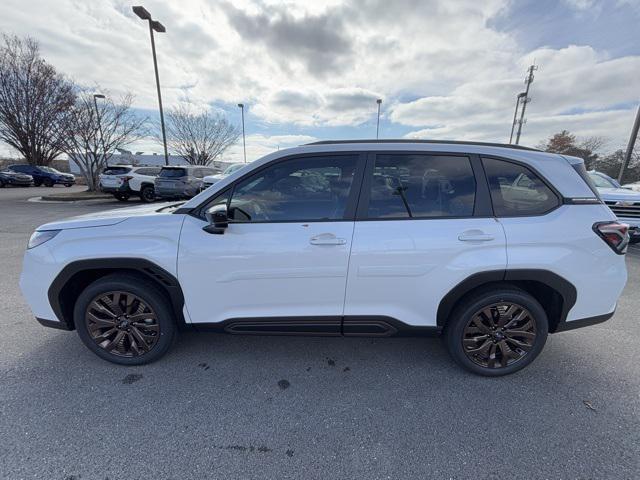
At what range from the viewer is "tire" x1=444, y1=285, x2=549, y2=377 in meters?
2.42

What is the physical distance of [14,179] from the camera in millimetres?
22859

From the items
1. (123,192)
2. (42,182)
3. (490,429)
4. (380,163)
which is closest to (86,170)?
(123,192)

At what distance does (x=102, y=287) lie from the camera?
2.47 metres

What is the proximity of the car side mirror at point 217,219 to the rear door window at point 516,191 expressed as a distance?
2075 mm

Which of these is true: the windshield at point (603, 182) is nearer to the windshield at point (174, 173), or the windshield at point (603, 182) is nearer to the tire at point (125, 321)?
the tire at point (125, 321)

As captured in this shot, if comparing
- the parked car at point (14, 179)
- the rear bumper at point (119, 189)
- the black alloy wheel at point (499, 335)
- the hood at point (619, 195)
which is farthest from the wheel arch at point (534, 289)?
the parked car at point (14, 179)

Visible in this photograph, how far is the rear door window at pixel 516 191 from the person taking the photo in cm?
234

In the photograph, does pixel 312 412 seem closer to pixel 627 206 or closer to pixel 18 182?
pixel 627 206

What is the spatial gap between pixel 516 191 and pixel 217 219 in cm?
235

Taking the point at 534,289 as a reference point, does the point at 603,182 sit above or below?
above

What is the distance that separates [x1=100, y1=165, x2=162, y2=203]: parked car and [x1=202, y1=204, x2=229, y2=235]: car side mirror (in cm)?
1440

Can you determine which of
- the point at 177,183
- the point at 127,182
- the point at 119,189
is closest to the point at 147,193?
the point at 127,182

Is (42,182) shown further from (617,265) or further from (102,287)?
(617,265)

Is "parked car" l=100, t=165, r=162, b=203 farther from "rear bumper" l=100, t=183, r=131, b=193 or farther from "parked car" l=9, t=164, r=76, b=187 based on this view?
"parked car" l=9, t=164, r=76, b=187
